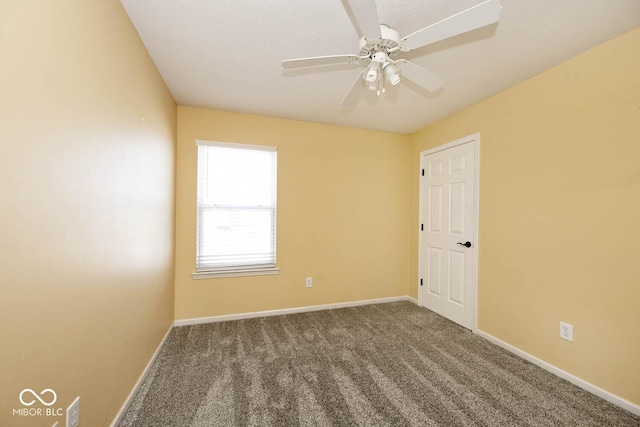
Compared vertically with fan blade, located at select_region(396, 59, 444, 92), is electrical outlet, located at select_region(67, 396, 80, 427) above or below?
below

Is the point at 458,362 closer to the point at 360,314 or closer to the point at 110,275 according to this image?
the point at 360,314

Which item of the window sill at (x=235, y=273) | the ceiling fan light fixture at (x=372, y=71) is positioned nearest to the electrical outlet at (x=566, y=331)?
the ceiling fan light fixture at (x=372, y=71)

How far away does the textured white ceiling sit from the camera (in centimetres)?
157

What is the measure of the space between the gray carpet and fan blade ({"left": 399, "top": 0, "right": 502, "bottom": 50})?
2262 millimetres

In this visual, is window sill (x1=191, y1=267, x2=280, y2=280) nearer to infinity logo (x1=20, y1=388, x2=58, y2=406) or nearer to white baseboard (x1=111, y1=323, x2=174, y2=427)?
white baseboard (x1=111, y1=323, x2=174, y2=427)

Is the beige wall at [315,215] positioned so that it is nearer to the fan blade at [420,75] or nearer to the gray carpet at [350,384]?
the gray carpet at [350,384]

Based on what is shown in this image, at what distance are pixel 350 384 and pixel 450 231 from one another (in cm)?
219

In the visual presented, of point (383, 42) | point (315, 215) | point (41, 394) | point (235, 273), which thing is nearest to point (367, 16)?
point (383, 42)

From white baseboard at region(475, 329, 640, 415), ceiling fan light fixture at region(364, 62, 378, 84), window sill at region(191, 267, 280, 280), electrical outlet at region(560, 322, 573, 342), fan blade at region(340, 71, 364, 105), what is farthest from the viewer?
window sill at region(191, 267, 280, 280)

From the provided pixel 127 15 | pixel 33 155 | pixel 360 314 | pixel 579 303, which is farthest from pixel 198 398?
pixel 579 303

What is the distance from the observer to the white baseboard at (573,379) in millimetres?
1718

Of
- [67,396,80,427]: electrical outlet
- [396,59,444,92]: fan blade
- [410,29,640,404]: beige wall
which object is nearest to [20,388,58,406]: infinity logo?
[67,396,80,427]: electrical outlet

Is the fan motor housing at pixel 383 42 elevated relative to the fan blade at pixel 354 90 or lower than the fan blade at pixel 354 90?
elevated

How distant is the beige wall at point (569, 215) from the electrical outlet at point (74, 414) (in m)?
3.22
